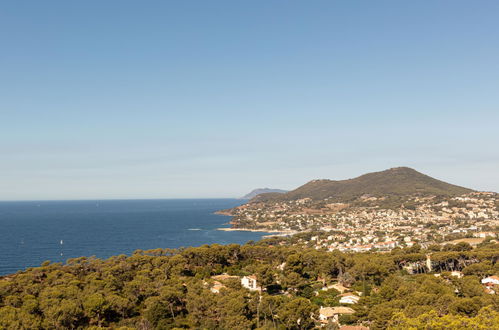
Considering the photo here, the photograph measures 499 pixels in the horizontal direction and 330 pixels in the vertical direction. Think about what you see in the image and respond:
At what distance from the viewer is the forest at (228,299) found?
24188 mm

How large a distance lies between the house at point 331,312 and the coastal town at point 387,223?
41750mm

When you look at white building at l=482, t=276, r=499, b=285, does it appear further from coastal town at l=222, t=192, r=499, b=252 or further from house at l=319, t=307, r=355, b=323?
coastal town at l=222, t=192, r=499, b=252

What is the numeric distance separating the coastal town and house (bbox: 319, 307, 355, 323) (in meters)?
41.7

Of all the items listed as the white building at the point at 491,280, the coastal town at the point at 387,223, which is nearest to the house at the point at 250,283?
the white building at the point at 491,280

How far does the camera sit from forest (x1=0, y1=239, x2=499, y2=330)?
24.2 meters

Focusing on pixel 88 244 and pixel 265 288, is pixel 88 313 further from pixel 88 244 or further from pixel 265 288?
pixel 88 244

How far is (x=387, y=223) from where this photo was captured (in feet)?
393

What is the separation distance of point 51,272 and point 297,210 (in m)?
155

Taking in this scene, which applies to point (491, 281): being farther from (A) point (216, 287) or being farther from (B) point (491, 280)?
(A) point (216, 287)

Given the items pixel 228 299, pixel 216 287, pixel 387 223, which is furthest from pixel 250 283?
pixel 387 223

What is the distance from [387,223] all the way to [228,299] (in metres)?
106

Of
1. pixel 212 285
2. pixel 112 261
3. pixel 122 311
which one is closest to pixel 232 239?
pixel 112 261

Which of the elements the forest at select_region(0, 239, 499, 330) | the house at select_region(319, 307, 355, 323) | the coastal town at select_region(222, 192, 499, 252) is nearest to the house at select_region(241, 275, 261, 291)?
the forest at select_region(0, 239, 499, 330)

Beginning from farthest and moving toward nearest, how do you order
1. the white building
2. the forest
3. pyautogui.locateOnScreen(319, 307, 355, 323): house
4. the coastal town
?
the coastal town < the white building < pyautogui.locateOnScreen(319, 307, 355, 323): house < the forest
